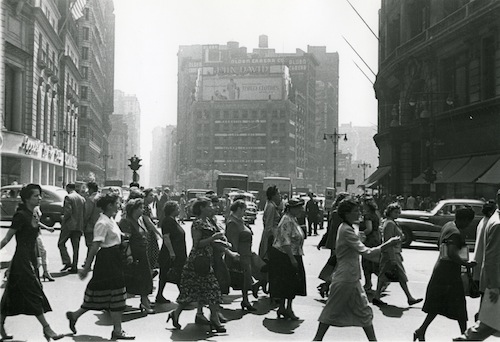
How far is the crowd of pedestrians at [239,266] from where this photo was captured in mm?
6465

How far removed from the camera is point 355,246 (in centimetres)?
639

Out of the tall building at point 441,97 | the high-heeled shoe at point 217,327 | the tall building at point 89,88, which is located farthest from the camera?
the tall building at point 89,88

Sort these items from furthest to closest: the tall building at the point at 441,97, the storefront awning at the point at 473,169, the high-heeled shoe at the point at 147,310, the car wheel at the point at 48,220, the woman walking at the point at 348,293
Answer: the tall building at the point at 441,97 < the storefront awning at the point at 473,169 < the car wheel at the point at 48,220 < the high-heeled shoe at the point at 147,310 < the woman walking at the point at 348,293

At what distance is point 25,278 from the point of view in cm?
689

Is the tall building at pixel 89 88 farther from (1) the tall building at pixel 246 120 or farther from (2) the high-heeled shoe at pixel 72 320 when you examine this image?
(2) the high-heeled shoe at pixel 72 320

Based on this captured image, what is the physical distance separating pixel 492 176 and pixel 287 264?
822 inches

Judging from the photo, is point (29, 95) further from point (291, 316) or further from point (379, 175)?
point (291, 316)

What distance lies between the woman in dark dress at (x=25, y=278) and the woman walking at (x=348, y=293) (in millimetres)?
3171

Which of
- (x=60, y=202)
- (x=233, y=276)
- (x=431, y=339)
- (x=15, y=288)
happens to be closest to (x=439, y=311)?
(x=431, y=339)

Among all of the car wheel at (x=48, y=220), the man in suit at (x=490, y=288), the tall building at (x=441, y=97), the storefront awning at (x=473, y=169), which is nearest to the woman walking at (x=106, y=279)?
the man in suit at (x=490, y=288)

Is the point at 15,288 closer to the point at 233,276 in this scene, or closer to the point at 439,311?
the point at 233,276

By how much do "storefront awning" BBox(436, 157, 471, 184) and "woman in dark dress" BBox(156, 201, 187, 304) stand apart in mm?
24517

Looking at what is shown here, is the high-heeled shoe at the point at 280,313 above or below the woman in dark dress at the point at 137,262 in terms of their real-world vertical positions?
below

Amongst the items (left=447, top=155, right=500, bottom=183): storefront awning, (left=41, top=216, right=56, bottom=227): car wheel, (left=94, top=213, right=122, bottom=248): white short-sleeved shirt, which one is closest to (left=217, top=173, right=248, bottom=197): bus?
(left=447, top=155, right=500, bottom=183): storefront awning
